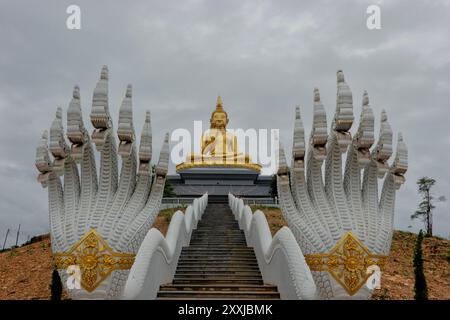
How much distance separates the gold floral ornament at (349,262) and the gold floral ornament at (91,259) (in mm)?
3061

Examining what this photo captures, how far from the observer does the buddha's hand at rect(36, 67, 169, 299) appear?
6.51 m

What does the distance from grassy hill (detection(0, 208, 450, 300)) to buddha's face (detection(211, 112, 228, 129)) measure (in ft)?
51.5

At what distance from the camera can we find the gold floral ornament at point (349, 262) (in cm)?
631

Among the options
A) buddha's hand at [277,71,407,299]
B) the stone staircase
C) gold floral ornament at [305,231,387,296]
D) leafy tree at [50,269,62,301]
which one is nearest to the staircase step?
the stone staircase

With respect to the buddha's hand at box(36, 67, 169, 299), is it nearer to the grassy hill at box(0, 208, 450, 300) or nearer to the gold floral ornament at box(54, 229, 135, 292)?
the gold floral ornament at box(54, 229, 135, 292)

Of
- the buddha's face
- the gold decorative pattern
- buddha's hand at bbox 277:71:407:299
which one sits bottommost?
buddha's hand at bbox 277:71:407:299

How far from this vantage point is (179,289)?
902cm

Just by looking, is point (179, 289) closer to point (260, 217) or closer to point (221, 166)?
point (260, 217)

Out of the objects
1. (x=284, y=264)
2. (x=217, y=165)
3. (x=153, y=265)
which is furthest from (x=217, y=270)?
(x=217, y=165)

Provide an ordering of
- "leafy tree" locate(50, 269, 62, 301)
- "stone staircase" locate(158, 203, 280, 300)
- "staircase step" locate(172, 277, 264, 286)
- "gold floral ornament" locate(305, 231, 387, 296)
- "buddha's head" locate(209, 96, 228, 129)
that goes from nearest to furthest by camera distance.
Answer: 1. "gold floral ornament" locate(305, 231, 387, 296)
2. "leafy tree" locate(50, 269, 62, 301)
3. "stone staircase" locate(158, 203, 280, 300)
4. "staircase step" locate(172, 277, 264, 286)
5. "buddha's head" locate(209, 96, 228, 129)

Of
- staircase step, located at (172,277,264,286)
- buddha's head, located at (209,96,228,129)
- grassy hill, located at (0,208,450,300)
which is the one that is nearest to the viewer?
staircase step, located at (172,277,264,286)

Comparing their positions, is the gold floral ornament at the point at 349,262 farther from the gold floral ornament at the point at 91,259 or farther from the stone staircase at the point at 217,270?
the gold floral ornament at the point at 91,259

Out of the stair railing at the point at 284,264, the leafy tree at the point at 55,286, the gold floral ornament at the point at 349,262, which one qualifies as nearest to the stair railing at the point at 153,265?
the leafy tree at the point at 55,286
